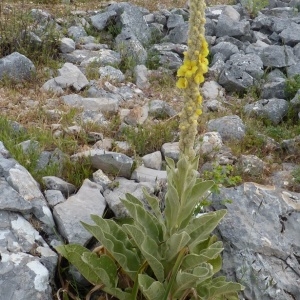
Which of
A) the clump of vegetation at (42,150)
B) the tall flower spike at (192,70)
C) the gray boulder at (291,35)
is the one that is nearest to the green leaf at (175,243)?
the tall flower spike at (192,70)

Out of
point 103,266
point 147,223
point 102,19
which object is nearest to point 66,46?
point 102,19

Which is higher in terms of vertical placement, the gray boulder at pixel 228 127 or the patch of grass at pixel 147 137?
the patch of grass at pixel 147 137

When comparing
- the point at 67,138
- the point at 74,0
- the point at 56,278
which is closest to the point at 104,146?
the point at 67,138

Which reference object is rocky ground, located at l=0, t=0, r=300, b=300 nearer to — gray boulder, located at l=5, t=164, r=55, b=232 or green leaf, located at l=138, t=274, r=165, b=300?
gray boulder, located at l=5, t=164, r=55, b=232

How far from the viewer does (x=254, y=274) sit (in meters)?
4.09

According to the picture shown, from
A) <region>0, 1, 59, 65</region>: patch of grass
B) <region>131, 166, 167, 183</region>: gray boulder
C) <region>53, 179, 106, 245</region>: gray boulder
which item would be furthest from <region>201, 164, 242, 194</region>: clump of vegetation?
<region>0, 1, 59, 65</region>: patch of grass

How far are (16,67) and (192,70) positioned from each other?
4775 mm

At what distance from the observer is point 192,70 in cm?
319

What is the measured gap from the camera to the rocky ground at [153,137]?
4098 millimetres

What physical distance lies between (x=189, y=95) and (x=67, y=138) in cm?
270

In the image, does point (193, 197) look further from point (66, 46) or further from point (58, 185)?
point (66, 46)

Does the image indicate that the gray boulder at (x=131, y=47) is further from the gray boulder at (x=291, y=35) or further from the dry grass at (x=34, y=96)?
the gray boulder at (x=291, y=35)

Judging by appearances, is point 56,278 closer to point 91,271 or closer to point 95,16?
point 91,271

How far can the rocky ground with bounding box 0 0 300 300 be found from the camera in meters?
4.10
